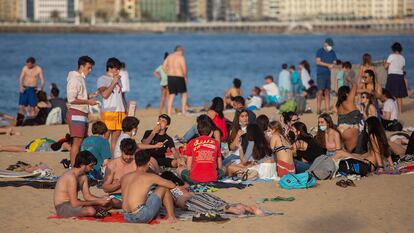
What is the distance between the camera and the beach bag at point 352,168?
14.1 metres

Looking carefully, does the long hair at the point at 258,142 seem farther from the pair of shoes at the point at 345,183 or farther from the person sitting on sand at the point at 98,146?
the person sitting on sand at the point at 98,146

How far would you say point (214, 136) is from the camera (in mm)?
15109

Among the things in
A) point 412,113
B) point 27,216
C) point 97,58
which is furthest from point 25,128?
point 97,58

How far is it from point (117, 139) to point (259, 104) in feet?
30.8

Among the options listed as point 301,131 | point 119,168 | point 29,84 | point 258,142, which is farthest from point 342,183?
point 29,84

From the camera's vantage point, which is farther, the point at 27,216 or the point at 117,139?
the point at 117,139

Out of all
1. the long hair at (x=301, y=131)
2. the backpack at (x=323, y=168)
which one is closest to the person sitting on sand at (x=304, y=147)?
the long hair at (x=301, y=131)

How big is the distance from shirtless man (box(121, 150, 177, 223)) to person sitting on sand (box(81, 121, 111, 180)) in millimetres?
2531

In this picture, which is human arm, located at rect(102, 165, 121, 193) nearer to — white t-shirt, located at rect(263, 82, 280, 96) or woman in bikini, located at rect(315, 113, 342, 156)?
woman in bikini, located at rect(315, 113, 342, 156)

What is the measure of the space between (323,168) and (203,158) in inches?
57.0

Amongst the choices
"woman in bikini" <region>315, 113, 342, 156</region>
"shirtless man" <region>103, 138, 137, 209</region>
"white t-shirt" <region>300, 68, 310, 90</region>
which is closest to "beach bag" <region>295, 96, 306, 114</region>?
"white t-shirt" <region>300, 68, 310, 90</region>

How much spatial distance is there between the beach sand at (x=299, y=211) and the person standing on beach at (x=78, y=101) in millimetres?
824

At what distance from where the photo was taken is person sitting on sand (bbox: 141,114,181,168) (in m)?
14.4

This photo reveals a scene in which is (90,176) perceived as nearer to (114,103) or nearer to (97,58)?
(114,103)
